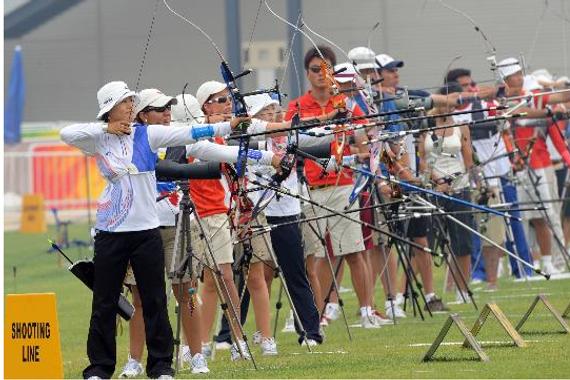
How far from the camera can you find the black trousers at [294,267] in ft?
47.1

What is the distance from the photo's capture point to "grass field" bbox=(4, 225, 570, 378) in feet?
37.4

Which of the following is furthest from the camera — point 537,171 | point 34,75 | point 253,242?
point 34,75

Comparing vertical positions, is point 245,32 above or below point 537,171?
above

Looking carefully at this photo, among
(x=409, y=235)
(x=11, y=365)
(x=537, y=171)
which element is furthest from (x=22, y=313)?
(x=537, y=171)

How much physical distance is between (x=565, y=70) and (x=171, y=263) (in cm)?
1031

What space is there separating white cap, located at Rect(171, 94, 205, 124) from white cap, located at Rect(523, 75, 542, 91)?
6738mm

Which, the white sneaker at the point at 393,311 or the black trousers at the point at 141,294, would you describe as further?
the white sneaker at the point at 393,311

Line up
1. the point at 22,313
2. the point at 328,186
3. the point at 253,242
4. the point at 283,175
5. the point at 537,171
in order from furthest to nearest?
the point at 537,171 < the point at 328,186 < the point at 253,242 < the point at 283,175 < the point at 22,313

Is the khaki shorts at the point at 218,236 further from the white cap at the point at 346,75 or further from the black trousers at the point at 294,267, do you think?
the white cap at the point at 346,75

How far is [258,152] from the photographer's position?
12.5 m

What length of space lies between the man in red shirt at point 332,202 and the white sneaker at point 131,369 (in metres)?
2.71

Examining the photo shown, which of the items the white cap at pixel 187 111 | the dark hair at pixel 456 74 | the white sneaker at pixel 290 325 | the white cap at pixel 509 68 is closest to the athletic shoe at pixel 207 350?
the white cap at pixel 187 111

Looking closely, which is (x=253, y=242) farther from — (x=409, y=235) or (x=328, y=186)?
(x=409, y=235)

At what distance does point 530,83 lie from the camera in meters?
20.3
